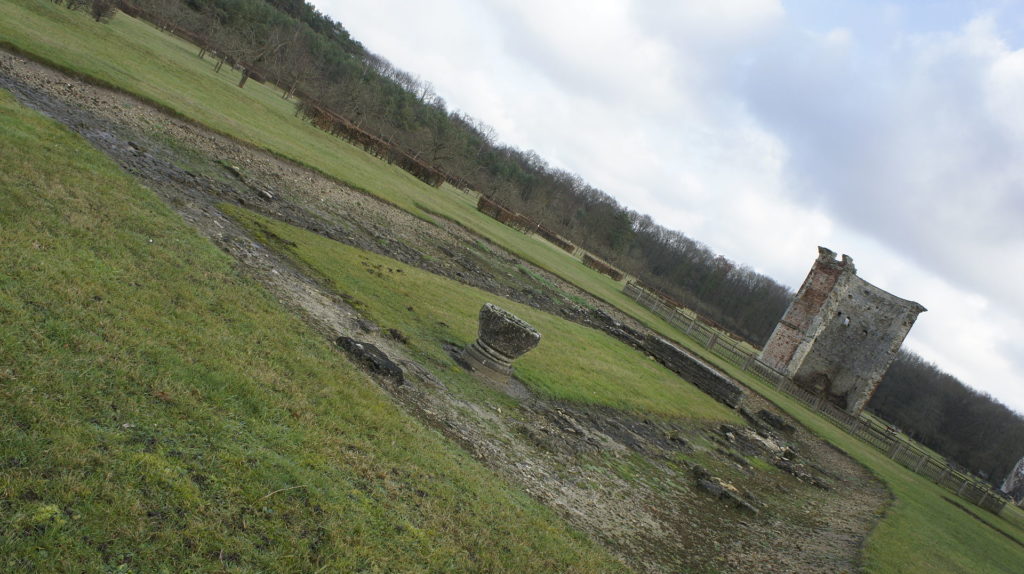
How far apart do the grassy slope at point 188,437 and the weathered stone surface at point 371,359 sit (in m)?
0.44

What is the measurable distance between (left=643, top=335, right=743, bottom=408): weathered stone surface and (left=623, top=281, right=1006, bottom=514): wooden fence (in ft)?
41.7

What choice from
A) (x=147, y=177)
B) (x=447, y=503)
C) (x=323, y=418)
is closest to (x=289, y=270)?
(x=147, y=177)

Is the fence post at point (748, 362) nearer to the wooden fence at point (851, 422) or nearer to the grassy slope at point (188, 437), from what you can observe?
the wooden fence at point (851, 422)

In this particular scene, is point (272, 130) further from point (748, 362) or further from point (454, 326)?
point (748, 362)

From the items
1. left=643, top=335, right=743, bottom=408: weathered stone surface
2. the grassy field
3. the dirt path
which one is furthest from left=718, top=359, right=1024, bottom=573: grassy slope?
the grassy field

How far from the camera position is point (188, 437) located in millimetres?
4383

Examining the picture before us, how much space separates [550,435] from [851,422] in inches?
1104

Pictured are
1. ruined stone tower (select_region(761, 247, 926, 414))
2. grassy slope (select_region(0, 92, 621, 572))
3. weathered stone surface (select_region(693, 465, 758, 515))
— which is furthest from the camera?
ruined stone tower (select_region(761, 247, 926, 414))

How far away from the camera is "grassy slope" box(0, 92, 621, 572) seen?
136 inches

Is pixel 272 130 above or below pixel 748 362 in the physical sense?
below

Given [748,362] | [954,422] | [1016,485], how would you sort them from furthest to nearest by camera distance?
1. [954,422]
2. [1016,485]
3. [748,362]

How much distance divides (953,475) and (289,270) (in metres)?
31.8

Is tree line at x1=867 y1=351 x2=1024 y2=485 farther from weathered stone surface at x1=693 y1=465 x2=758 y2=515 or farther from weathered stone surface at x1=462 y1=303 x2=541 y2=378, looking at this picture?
weathered stone surface at x1=462 y1=303 x2=541 y2=378

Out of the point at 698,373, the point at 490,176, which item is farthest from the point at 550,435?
the point at 490,176
